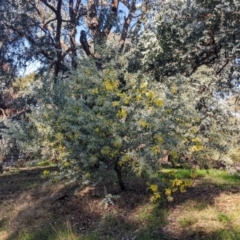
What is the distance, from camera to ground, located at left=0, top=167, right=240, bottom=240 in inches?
200

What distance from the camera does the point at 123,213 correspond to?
5707 mm

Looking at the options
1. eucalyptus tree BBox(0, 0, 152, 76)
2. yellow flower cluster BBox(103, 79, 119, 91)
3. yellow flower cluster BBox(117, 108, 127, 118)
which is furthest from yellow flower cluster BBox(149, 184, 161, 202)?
eucalyptus tree BBox(0, 0, 152, 76)

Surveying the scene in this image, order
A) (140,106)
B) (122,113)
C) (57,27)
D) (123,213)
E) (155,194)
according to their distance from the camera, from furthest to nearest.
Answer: (57,27) → (123,213) → (155,194) → (140,106) → (122,113)

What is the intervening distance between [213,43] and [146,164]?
117 inches

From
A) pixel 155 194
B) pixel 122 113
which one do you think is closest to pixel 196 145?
pixel 155 194

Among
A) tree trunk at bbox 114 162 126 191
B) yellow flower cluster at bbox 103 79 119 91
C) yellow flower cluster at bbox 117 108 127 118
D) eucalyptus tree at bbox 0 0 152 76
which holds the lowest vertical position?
tree trunk at bbox 114 162 126 191

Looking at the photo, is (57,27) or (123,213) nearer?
(123,213)

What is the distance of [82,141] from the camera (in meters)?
5.57

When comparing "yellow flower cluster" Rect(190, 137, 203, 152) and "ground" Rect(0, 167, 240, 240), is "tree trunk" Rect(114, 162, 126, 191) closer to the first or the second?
"ground" Rect(0, 167, 240, 240)

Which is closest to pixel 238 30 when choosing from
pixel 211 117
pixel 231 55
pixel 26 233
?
pixel 231 55

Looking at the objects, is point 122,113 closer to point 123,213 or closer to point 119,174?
point 119,174

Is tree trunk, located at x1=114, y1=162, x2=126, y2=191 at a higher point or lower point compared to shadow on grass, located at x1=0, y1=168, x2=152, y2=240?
higher

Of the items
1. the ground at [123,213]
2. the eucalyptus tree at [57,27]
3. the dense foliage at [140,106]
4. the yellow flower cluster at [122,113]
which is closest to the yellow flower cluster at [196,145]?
the dense foliage at [140,106]

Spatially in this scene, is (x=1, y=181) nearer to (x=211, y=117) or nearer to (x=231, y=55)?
(x=211, y=117)
